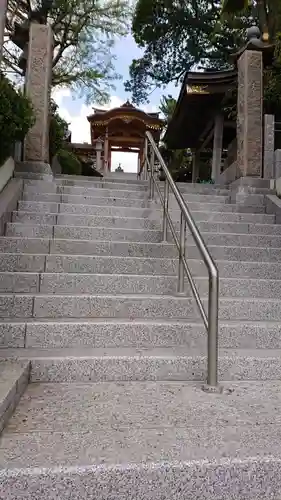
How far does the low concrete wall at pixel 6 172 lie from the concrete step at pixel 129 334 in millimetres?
1923

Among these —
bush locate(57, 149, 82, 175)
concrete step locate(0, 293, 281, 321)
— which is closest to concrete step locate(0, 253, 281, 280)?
concrete step locate(0, 293, 281, 321)

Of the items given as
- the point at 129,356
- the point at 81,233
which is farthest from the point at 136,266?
the point at 129,356

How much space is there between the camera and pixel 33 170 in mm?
4918

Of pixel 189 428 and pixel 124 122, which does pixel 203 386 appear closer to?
pixel 189 428

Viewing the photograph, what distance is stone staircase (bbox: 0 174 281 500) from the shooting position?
1.35 meters

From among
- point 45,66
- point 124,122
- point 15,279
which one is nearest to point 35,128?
point 45,66

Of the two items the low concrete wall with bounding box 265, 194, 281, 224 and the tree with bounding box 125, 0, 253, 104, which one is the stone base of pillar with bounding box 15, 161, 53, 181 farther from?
the tree with bounding box 125, 0, 253, 104

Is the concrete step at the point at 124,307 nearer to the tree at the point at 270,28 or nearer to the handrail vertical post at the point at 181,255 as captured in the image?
the handrail vertical post at the point at 181,255

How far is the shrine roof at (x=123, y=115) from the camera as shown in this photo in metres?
14.0

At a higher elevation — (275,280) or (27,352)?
(275,280)

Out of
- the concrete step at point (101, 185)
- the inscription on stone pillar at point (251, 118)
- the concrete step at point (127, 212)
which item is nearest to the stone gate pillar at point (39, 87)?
the concrete step at point (101, 185)

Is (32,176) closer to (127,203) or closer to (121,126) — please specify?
(127,203)

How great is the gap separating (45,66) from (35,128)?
0.85 m

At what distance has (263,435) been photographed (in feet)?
5.19
